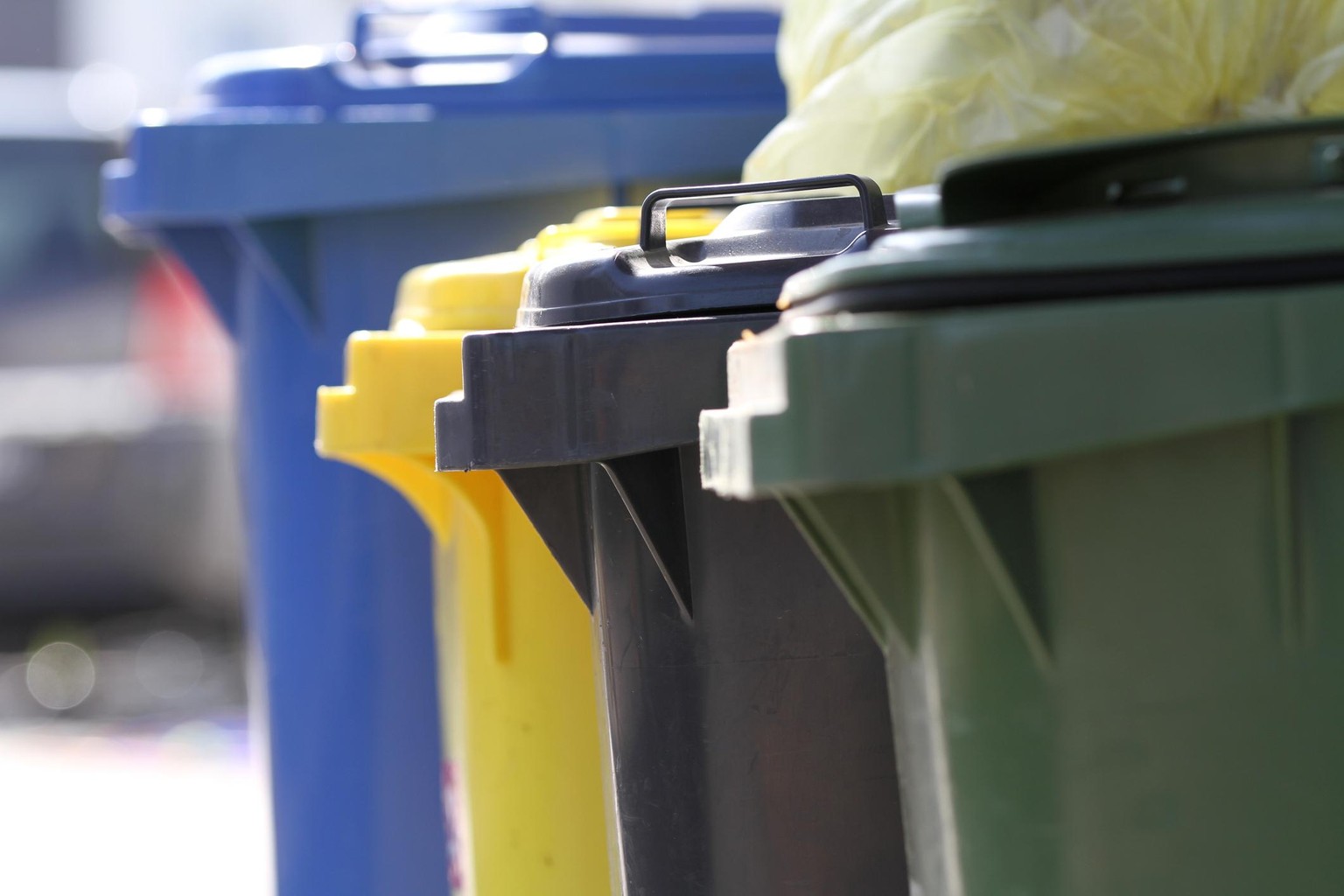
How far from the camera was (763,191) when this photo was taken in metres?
1.76

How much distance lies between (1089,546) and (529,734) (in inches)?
45.5

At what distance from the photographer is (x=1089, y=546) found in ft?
4.05

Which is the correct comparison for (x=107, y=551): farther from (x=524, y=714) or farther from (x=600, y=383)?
(x=600, y=383)

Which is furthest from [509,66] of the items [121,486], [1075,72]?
[121,486]

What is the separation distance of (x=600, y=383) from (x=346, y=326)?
141 cm

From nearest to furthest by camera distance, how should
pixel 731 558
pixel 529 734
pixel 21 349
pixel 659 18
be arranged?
pixel 731 558 < pixel 529 734 < pixel 659 18 < pixel 21 349

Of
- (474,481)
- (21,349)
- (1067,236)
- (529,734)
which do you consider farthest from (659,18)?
(21,349)

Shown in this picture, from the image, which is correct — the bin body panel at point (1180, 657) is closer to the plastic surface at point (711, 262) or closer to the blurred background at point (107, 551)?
the plastic surface at point (711, 262)

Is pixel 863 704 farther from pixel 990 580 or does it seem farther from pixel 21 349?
pixel 21 349

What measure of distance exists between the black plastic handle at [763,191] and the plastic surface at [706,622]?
0.17 feet

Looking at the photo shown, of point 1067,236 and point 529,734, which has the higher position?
point 1067,236

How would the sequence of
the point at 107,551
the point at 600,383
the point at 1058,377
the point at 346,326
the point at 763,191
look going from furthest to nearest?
1. the point at 107,551
2. the point at 346,326
3. the point at 763,191
4. the point at 600,383
5. the point at 1058,377

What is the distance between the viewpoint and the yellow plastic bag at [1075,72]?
7.30 feet

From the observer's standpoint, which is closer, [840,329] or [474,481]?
[840,329]
